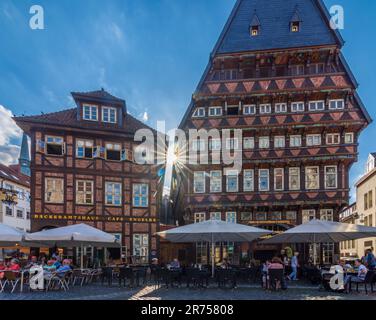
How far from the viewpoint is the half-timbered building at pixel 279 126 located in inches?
952

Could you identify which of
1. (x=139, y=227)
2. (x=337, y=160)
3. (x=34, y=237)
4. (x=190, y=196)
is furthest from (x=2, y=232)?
(x=337, y=160)

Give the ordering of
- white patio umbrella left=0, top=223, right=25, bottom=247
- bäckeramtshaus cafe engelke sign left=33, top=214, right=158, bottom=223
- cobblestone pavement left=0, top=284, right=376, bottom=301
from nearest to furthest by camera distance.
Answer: cobblestone pavement left=0, top=284, right=376, bottom=301, white patio umbrella left=0, top=223, right=25, bottom=247, bäckeramtshaus cafe engelke sign left=33, top=214, right=158, bottom=223

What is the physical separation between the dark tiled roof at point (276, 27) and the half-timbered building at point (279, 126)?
3.3 inches

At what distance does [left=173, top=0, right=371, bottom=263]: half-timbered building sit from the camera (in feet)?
79.3

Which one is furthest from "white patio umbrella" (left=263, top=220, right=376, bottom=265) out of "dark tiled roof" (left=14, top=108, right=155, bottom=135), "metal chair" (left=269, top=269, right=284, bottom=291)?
"dark tiled roof" (left=14, top=108, right=155, bottom=135)

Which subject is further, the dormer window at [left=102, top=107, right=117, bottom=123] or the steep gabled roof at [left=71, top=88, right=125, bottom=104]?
the dormer window at [left=102, top=107, right=117, bottom=123]

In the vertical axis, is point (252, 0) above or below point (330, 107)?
above

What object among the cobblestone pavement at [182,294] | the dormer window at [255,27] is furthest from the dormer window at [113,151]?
the dormer window at [255,27]

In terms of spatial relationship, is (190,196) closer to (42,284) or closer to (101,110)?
(101,110)

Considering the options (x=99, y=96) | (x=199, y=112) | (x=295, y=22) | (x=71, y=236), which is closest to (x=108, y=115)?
(x=99, y=96)

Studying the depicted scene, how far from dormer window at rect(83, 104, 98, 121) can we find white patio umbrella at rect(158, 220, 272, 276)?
1309 cm

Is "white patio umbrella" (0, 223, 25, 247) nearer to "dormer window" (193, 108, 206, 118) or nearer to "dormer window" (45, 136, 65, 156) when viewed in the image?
"dormer window" (45, 136, 65, 156)

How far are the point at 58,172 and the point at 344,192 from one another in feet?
58.2

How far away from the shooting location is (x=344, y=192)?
23.8 m
